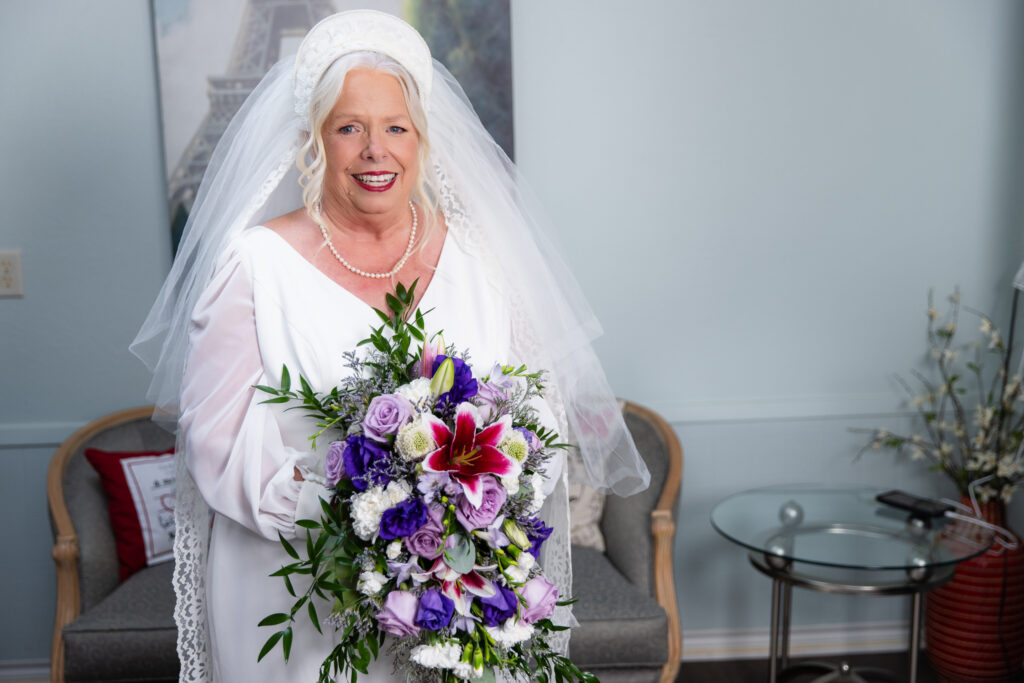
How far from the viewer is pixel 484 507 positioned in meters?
1.32

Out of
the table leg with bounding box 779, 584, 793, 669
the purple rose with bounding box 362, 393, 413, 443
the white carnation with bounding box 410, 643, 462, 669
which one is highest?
the purple rose with bounding box 362, 393, 413, 443

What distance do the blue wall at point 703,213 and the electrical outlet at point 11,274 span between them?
0.12 feet

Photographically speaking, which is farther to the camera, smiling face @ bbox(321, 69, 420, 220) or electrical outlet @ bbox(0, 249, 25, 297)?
electrical outlet @ bbox(0, 249, 25, 297)

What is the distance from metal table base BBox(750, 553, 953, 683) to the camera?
2.54m

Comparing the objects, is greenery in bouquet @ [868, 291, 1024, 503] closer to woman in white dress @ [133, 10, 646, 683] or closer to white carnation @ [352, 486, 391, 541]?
woman in white dress @ [133, 10, 646, 683]

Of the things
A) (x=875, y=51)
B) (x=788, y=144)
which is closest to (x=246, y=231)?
(x=788, y=144)

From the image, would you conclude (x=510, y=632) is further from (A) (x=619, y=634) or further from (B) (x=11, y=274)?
(B) (x=11, y=274)

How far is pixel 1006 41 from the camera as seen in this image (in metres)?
3.26

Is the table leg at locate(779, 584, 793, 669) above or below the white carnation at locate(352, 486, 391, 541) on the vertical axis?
below

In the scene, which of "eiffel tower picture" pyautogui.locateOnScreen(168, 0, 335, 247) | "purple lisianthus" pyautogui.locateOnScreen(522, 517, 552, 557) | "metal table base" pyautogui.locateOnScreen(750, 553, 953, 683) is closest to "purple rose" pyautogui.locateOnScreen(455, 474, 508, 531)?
"purple lisianthus" pyautogui.locateOnScreen(522, 517, 552, 557)

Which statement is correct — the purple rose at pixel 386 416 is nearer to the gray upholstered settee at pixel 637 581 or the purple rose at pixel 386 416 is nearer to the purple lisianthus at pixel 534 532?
the purple lisianthus at pixel 534 532

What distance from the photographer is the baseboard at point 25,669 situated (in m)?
3.27

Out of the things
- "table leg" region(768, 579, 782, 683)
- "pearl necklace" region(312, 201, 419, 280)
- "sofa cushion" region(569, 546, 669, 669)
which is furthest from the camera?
"table leg" region(768, 579, 782, 683)

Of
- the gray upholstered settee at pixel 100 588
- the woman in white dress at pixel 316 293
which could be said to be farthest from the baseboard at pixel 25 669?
the woman in white dress at pixel 316 293
